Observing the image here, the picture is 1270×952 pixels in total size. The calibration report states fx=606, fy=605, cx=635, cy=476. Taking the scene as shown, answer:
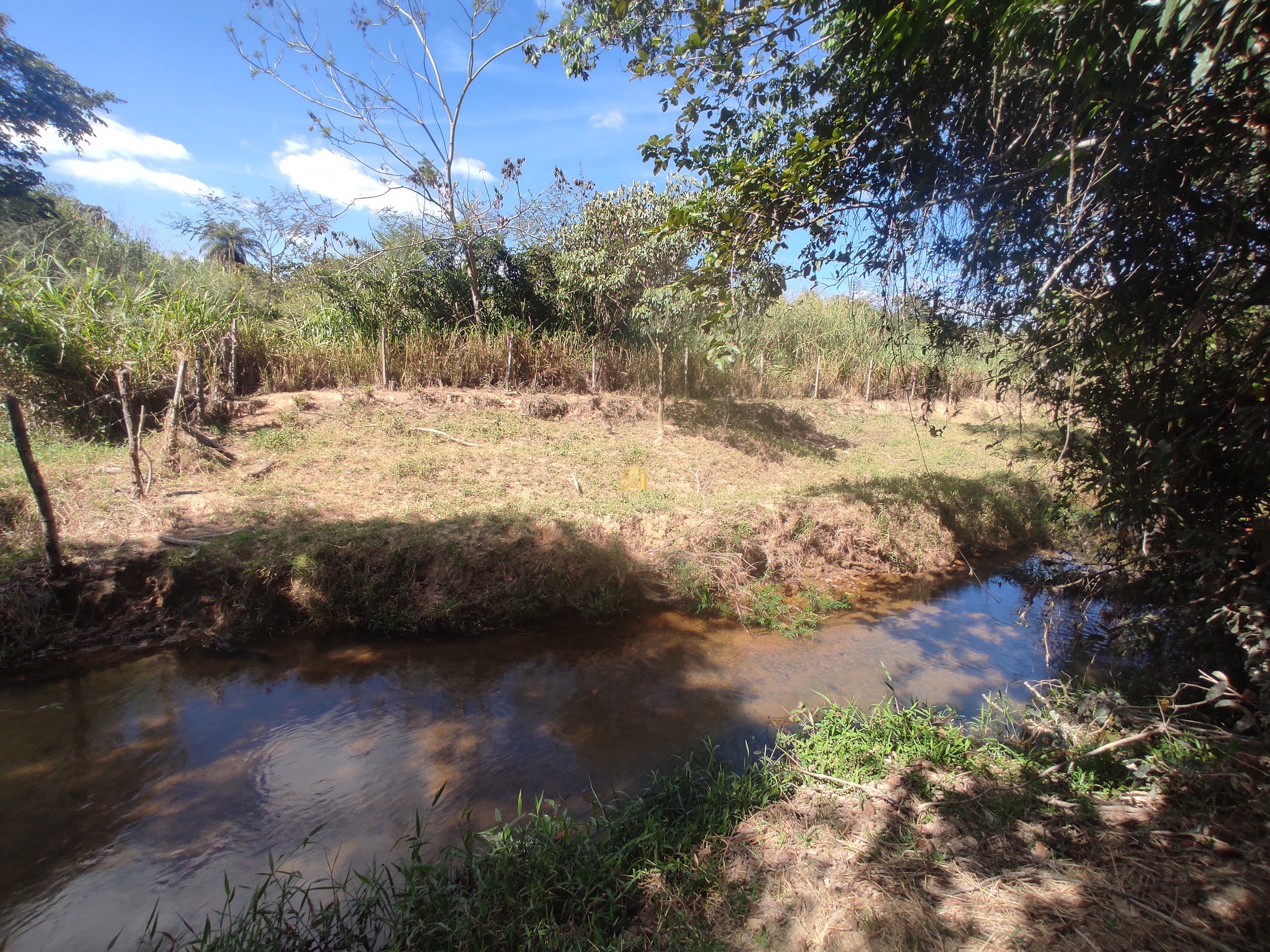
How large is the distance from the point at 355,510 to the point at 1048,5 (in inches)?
258

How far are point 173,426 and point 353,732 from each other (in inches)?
198

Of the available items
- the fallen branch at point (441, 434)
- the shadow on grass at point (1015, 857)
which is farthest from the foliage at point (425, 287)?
the shadow on grass at point (1015, 857)

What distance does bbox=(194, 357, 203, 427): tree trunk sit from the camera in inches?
309

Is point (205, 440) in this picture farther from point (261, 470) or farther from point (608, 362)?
point (608, 362)

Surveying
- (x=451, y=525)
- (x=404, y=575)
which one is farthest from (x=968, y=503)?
(x=404, y=575)

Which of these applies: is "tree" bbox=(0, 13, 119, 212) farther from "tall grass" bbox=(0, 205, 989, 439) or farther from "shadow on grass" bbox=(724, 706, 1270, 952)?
"shadow on grass" bbox=(724, 706, 1270, 952)

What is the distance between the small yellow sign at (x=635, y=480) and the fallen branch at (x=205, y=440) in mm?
4767

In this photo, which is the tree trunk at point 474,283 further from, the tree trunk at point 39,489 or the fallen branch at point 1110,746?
the fallen branch at point 1110,746

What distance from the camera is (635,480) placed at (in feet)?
26.9

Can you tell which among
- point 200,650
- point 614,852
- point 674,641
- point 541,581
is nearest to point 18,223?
point 200,650

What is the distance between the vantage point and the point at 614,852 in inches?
105

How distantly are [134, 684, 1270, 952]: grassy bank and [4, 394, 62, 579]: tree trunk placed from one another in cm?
363

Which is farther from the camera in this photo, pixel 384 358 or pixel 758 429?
pixel 758 429

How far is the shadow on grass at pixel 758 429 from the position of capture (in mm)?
10977
